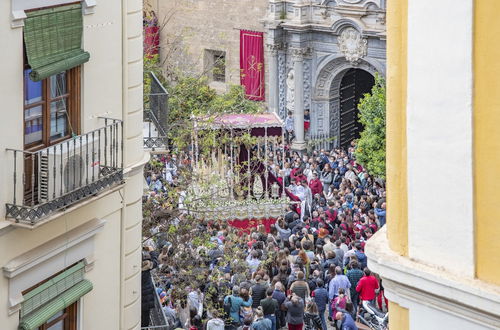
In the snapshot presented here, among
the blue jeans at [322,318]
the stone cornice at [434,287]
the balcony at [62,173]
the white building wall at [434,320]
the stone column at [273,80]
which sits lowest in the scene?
the blue jeans at [322,318]

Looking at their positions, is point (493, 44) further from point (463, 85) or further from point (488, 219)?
point (488, 219)

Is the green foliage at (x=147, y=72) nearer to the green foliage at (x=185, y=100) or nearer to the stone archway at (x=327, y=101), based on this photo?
the green foliage at (x=185, y=100)

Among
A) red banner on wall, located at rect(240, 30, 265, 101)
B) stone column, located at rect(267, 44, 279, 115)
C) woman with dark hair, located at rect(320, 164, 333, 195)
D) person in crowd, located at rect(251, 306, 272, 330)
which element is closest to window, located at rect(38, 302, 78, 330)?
person in crowd, located at rect(251, 306, 272, 330)

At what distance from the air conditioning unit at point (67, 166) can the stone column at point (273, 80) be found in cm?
2582

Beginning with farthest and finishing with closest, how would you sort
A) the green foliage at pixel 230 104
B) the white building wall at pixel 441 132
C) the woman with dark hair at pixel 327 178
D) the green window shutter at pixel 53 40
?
the woman with dark hair at pixel 327 178
the green foliage at pixel 230 104
the green window shutter at pixel 53 40
the white building wall at pixel 441 132

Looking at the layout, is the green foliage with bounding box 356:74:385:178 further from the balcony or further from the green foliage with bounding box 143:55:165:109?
the balcony

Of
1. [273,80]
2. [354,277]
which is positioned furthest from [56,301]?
[273,80]

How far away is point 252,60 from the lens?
37.9 m

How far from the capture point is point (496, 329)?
5.10 m

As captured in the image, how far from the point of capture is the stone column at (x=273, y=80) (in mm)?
36188

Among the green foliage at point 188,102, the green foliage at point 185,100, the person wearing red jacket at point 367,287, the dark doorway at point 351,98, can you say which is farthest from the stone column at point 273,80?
the person wearing red jacket at point 367,287

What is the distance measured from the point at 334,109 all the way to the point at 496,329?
3070 cm

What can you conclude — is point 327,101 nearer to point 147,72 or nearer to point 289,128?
point 289,128

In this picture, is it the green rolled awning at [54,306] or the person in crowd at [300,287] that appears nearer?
the green rolled awning at [54,306]
